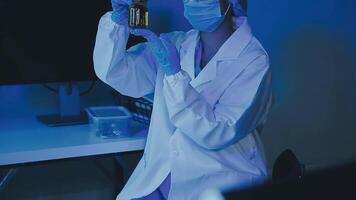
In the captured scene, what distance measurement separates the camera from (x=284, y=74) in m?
2.32

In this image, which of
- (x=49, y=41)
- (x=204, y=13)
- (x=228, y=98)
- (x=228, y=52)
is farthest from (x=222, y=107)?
(x=49, y=41)

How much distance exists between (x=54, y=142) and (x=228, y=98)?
2.04ft

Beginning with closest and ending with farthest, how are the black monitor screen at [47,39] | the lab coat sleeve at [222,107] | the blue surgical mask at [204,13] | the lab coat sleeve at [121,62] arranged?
the lab coat sleeve at [222,107] < the blue surgical mask at [204,13] < the lab coat sleeve at [121,62] < the black monitor screen at [47,39]

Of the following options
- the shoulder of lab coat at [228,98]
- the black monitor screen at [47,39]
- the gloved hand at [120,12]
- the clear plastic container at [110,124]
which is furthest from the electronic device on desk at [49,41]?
the shoulder of lab coat at [228,98]

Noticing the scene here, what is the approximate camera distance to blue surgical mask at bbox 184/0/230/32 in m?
1.42

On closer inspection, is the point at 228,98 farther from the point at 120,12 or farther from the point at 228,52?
the point at 120,12

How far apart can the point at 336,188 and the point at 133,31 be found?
1.15 metres

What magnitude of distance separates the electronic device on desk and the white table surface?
3.7 inches

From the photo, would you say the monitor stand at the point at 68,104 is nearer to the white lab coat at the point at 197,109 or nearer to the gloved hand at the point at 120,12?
the white lab coat at the point at 197,109

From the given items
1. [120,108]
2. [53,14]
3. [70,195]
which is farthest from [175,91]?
[70,195]

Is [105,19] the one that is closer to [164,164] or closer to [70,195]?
[164,164]

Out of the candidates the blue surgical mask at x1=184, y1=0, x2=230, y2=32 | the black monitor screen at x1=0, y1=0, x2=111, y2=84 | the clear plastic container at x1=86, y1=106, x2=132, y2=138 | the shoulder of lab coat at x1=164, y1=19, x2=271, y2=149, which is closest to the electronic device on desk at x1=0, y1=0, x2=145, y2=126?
the black monitor screen at x1=0, y1=0, x2=111, y2=84

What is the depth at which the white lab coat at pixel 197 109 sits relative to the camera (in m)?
1.32

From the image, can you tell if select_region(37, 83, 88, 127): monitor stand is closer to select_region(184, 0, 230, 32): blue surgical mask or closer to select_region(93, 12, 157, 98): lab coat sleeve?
select_region(93, 12, 157, 98): lab coat sleeve
